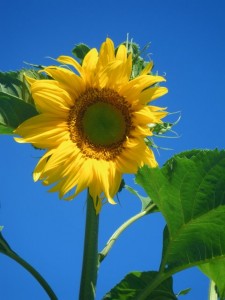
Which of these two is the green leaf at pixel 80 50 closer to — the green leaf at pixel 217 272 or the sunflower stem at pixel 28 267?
the sunflower stem at pixel 28 267

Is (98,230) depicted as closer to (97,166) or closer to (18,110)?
(97,166)

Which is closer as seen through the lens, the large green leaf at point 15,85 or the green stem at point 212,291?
the large green leaf at point 15,85

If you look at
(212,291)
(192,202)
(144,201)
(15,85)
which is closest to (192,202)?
(192,202)

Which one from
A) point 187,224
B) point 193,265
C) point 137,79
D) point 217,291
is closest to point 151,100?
point 137,79

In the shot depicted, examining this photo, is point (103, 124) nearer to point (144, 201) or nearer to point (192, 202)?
point (144, 201)

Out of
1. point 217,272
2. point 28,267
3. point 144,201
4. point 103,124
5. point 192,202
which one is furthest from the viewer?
point 144,201

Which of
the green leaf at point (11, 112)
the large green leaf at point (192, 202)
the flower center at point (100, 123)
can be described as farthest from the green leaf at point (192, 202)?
the green leaf at point (11, 112)
